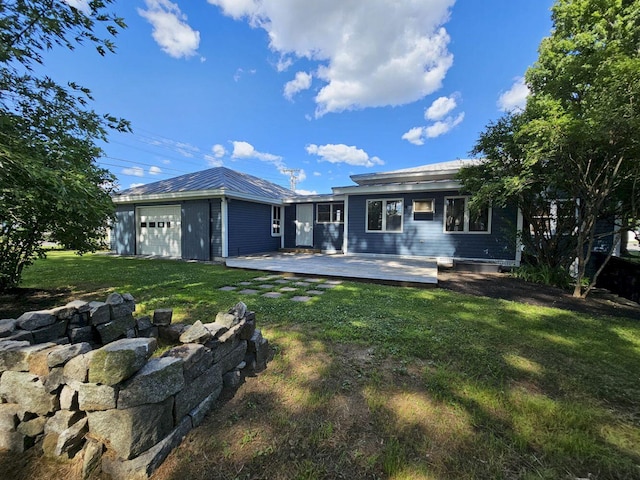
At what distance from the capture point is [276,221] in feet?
42.0

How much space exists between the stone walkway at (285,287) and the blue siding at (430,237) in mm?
4478

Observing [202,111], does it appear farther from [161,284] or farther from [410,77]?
[161,284]

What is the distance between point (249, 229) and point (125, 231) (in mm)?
6042

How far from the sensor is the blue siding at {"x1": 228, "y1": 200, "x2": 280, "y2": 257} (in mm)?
10172

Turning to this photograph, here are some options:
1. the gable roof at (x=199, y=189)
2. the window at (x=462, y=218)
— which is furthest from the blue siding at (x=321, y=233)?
the window at (x=462, y=218)

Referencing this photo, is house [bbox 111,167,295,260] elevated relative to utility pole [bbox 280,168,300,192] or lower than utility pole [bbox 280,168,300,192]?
lower

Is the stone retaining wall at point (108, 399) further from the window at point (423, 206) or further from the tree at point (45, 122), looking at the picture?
the window at point (423, 206)

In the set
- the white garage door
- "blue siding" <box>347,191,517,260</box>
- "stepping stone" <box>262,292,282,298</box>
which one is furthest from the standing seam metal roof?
"stepping stone" <box>262,292,282,298</box>

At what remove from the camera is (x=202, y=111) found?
20516 millimetres

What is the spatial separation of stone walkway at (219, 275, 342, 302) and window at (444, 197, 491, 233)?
5352mm

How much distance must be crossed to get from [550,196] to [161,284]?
9.71 m

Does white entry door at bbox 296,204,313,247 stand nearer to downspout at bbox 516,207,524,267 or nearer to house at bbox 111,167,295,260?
house at bbox 111,167,295,260

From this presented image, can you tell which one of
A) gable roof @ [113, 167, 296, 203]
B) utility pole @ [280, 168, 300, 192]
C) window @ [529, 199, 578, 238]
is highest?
utility pole @ [280, 168, 300, 192]

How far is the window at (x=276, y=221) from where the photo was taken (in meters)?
12.5
